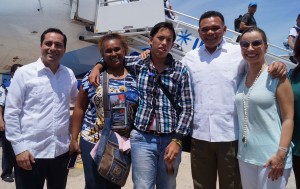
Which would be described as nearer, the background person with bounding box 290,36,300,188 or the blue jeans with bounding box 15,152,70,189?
the background person with bounding box 290,36,300,188

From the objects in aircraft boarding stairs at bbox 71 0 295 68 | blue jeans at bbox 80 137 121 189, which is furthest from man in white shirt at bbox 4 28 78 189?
aircraft boarding stairs at bbox 71 0 295 68

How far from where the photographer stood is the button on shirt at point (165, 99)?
2.49 metres

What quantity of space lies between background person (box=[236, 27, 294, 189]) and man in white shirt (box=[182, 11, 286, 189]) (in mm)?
210

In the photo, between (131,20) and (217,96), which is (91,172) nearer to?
(217,96)

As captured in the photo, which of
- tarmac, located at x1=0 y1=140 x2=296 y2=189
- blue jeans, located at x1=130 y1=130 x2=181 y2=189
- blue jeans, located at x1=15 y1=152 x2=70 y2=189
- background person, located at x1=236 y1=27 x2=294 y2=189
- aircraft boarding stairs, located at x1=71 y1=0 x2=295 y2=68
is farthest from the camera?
aircraft boarding stairs, located at x1=71 y1=0 x2=295 y2=68

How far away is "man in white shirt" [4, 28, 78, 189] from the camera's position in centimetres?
265

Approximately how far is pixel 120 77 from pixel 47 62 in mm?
717

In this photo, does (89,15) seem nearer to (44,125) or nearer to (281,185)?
(44,125)

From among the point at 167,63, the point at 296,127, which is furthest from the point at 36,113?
the point at 296,127

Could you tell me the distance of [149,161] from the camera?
2457mm

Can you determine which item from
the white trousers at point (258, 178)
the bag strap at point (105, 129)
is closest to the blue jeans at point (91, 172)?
the bag strap at point (105, 129)

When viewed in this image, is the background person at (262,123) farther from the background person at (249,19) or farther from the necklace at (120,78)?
the background person at (249,19)

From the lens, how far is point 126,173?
8.59 ft

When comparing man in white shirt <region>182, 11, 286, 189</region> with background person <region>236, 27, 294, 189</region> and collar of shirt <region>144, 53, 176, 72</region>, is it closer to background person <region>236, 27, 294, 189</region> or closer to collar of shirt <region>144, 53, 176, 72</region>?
background person <region>236, 27, 294, 189</region>
